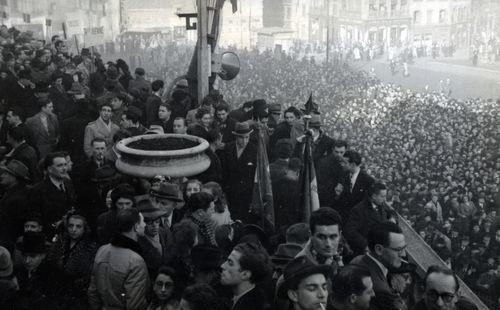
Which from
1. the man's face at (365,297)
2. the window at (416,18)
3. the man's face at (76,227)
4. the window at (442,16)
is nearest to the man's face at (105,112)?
the man's face at (76,227)

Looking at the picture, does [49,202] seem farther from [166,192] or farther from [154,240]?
Result: [154,240]

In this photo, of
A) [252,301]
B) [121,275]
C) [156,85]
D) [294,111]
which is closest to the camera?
[252,301]

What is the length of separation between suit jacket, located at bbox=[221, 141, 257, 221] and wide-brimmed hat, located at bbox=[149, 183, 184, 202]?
2.34 metres

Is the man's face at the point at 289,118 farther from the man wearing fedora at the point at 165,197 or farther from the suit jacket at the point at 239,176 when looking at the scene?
the man wearing fedora at the point at 165,197

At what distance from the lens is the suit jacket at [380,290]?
145 inches

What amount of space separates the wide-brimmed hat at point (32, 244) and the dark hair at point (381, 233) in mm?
2913

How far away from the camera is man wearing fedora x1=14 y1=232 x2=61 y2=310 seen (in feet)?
14.2

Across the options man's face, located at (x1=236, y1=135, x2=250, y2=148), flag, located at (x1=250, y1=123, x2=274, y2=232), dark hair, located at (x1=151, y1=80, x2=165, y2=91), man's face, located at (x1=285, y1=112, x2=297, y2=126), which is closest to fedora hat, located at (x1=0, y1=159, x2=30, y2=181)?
flag, located at (x1=250, y1=123, x2=274, y2=232)

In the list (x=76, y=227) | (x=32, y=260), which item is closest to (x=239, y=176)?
(x=76, y=227)

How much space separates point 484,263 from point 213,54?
23.5 feet

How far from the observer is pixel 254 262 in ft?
12.7

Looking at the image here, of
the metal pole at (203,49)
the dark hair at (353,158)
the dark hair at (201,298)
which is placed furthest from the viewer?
the metal pole at (203,49)

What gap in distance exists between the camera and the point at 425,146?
20.0 meters

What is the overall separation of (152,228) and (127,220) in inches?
21.1
